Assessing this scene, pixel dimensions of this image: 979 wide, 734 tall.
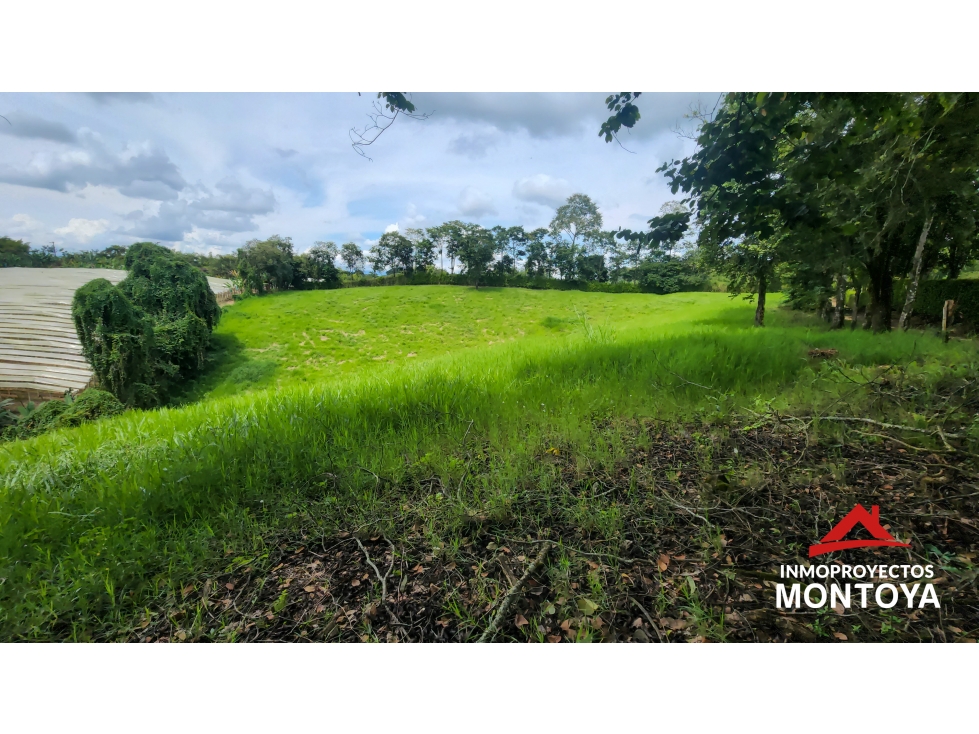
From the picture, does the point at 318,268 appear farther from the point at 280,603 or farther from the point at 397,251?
the point at 280,603

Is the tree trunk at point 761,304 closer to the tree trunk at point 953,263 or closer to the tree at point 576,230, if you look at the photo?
the tree trunk at point 953,263

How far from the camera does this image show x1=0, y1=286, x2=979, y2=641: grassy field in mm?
1229

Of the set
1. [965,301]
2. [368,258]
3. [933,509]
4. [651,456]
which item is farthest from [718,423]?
[965,301]

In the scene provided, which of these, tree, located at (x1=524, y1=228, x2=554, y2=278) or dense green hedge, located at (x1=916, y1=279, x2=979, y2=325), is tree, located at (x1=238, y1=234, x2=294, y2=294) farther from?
dense green hedge, located at (x1=916, y1=279, x2=979, y2=325)

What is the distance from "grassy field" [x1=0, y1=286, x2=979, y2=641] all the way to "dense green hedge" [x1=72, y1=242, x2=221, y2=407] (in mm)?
2224

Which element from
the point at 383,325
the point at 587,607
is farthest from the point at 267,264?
the point at 587,607

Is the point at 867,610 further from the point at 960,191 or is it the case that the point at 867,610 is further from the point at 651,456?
the point at 960,191

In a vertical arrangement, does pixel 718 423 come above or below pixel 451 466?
above

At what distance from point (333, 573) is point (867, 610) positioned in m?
2.06

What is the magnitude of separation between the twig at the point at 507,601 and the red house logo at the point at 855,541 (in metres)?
1.16

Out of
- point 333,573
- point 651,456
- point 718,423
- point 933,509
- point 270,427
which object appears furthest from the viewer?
point 718,423

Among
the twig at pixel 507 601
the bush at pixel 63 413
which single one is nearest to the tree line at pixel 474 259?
the bush at pixel 63 413

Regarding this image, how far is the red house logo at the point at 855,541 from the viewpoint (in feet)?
4.71

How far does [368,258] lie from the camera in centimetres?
373
